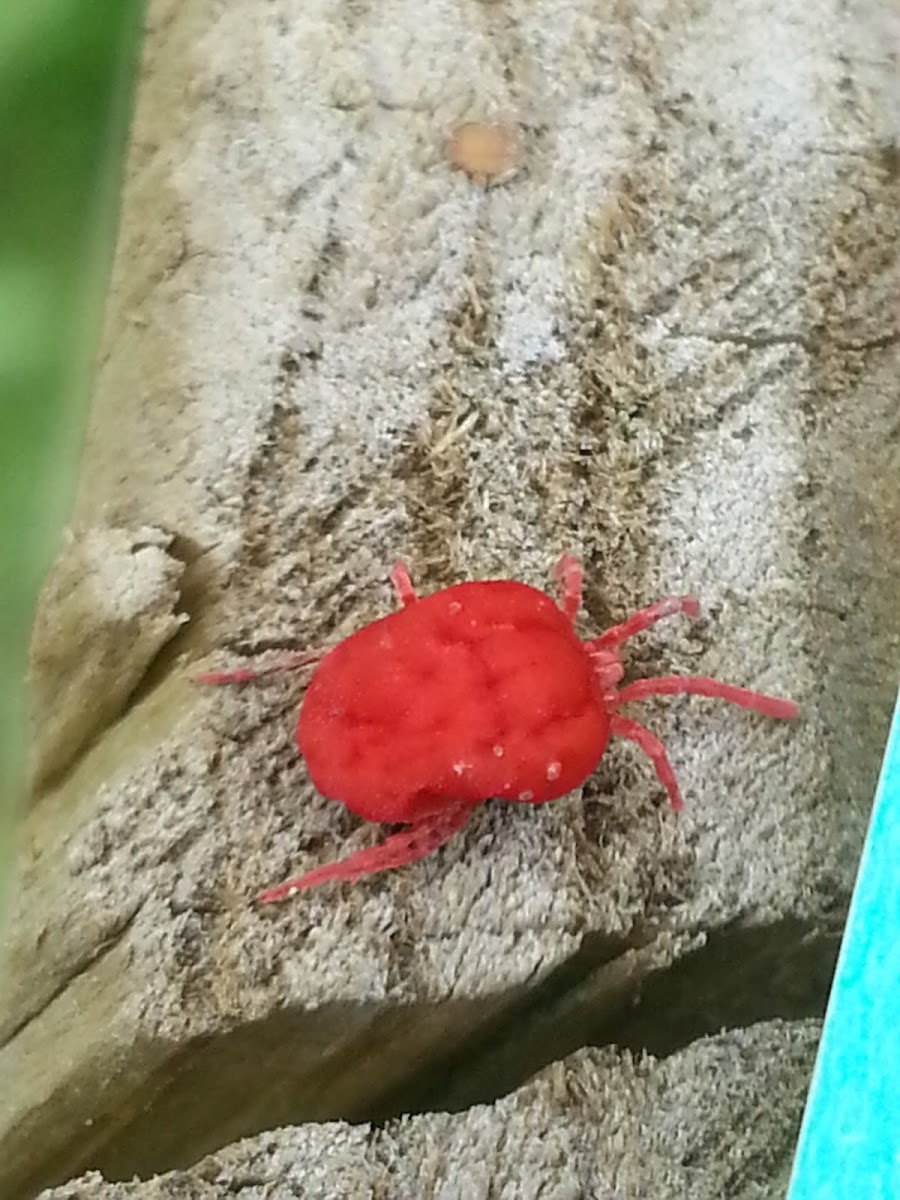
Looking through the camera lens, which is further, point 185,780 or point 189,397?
point 189,397

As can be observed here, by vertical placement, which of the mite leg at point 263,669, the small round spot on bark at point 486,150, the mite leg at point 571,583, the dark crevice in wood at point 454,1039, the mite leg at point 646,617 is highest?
the small round spot on bark at point 486,150

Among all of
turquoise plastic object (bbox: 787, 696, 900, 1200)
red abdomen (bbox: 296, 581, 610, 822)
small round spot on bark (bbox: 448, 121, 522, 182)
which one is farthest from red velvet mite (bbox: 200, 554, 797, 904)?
small round spot on bark (bbox: 448, 121, 522, 182)

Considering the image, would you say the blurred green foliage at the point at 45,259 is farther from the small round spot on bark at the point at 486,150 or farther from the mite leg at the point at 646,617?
the mite leg at the point at 646,617

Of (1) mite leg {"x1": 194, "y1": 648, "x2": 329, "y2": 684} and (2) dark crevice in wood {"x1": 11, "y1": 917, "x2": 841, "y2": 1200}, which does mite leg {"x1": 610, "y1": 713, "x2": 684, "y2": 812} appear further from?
(1) mite leg {"x1": 194, "y1": 648, "x2": 329, "y2": 684}

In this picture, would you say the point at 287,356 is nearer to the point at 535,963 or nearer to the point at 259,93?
the point at 259,93

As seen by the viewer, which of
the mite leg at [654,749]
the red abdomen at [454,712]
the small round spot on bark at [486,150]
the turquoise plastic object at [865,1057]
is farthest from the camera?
the small round spot on bark at [486,150]

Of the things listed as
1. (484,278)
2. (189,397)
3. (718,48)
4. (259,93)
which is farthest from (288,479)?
(718,48)

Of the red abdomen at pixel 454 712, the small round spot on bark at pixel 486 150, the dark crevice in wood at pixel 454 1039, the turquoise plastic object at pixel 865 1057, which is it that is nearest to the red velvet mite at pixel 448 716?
the red abdomen at pixel 454 712

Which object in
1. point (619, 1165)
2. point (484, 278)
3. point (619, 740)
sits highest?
point (484, 278)
